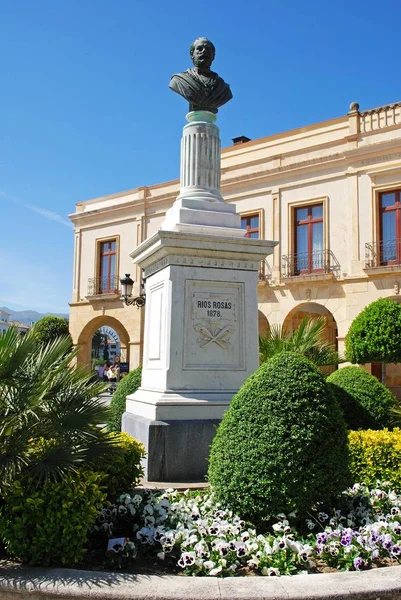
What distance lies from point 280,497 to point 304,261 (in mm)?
21345

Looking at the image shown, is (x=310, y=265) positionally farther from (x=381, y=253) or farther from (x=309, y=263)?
(x=381, y=253)

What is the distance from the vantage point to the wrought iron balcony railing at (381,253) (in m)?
22.5

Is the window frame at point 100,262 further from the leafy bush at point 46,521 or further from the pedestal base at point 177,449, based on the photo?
the leafy bush at point 46,521

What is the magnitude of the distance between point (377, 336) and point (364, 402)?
40.2 feet

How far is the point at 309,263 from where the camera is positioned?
24734mm

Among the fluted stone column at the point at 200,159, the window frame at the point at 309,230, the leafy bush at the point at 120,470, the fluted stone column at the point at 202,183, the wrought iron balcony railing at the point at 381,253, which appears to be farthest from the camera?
the window frame at the point at 309,230

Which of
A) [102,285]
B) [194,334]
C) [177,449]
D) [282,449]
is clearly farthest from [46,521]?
[102,285]

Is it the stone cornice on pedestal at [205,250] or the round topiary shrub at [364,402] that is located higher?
the stone cornice on pedestal at [205,250]

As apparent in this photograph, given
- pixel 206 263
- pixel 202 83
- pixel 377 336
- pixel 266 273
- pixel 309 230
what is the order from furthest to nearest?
pixel 266 273
pixel 309 230
pixel 377 336
pixel 202 83
pixel 206 263

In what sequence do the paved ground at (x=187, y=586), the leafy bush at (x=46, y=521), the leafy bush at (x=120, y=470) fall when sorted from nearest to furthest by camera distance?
the paved ground at (x=187, y=586) < the leafy bush at (x=46, y=521) < the leafy bush at (x=120, y=470)

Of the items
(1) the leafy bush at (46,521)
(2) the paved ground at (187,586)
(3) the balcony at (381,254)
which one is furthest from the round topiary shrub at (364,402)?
(3) the balcony at (381,254)

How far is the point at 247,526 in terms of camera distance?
4.17m

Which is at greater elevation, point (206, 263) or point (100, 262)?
point (100, 262)

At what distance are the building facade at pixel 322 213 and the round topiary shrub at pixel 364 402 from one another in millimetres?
15259
